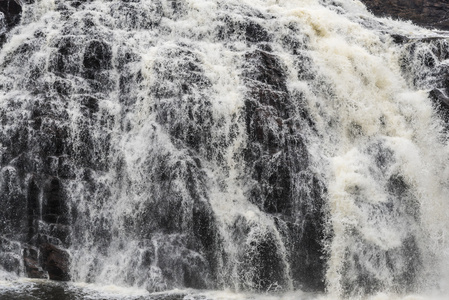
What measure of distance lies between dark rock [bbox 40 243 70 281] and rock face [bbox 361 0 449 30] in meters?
18.9

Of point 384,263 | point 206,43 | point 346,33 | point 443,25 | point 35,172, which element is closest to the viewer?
point 384,263

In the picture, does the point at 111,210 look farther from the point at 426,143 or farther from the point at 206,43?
the point at 426,143

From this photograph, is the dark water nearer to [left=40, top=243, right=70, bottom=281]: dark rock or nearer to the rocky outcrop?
[left=40, top=243, right=70, bottom=281]: dark rock

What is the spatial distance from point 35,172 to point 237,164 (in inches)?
193

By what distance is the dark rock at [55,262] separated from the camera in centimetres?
991

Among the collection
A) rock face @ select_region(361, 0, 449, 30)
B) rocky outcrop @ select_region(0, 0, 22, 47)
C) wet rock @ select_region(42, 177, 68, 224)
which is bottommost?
wet rock @ select_region(42, 177, 68, 224)

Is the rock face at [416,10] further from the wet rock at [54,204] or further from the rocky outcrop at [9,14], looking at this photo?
the wet rock at [54,204]

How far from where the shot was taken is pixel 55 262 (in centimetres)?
1003

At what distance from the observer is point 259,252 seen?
10.1 m

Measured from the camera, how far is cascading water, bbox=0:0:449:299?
10.1 metres

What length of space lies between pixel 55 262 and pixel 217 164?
4.39m

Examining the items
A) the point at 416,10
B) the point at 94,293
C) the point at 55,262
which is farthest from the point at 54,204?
the point at 416,10

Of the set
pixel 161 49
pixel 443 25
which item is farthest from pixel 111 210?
pixel 443 25

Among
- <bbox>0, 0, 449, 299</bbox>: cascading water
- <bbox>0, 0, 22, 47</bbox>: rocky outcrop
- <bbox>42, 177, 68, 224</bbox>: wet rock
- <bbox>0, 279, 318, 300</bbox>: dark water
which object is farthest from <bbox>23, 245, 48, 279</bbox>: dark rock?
<bbox>0, 0, 22, 47</bbox>: rocky outcrop
